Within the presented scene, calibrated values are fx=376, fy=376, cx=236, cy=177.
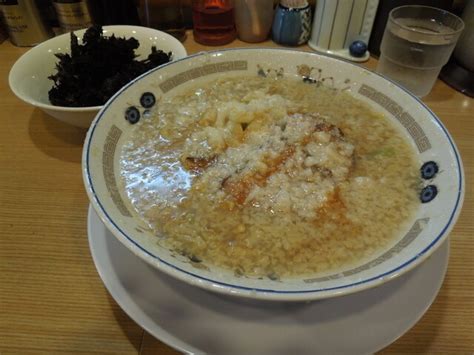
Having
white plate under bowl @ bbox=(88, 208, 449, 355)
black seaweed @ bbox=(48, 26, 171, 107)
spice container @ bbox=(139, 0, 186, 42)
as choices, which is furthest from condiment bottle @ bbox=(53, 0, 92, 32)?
white plate under bowl @ bbox=(88, 208, 449, 355)

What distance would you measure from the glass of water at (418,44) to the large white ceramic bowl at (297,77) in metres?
0.50

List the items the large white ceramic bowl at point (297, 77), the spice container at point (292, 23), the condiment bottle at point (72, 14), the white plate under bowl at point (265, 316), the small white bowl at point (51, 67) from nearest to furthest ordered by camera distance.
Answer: the large white ceramic bowl at point (297, 77) < the white plate under bowl at point (265, 316) < the small white bowl at point (51, 67) < the condiment bottle at point (72, 14) < the spice container at point (292, 23)

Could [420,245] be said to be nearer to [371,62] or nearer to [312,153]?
[312,153]

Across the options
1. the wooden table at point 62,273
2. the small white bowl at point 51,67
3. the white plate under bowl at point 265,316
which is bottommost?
the wooden table at point 62,273

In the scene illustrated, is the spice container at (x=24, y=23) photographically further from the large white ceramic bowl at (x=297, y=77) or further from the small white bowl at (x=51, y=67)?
the large white ceramic bowl at (x=297, y=77)

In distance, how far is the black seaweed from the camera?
133 centimetres

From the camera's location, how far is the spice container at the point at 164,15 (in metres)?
1.91

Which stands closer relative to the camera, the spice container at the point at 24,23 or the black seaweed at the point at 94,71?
the black seaweed at the point at 94,71

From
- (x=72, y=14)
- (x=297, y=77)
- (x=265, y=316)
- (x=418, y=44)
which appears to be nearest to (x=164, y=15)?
(x=72, y=14)

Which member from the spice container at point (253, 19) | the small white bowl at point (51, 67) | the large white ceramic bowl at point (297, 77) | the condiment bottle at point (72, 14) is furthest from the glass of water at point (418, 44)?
the condiment bottle at point (72, 14)

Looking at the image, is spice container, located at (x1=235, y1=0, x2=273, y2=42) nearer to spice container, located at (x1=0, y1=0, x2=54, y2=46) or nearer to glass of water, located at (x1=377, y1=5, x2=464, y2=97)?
glass of water, located at (x1=377, y1=5, x2=464, y2=97)

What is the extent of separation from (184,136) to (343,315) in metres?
0.67

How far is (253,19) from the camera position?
1.95 metres

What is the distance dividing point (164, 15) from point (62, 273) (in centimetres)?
144
